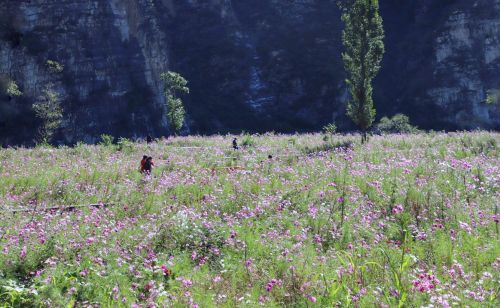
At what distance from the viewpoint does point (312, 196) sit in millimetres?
8945

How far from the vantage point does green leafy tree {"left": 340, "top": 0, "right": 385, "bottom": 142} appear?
33875mm

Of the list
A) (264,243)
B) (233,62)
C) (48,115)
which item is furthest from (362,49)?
(233,62)

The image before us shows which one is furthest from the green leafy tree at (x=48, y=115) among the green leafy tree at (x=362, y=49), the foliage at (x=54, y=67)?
the green leafy tree at (x=362, y=49)

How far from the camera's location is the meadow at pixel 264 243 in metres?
4.88

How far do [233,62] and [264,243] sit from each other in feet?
250

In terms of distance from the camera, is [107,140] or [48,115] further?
[48,115]

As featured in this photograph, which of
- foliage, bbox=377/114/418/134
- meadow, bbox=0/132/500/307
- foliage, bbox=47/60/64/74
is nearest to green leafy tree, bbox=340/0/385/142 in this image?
foliage, bbox=377/114/418/134

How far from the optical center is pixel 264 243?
21.3 feet

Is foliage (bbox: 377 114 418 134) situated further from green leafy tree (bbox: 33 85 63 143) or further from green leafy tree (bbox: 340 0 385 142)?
green leafy tree (bbox: 33 85 63 143)

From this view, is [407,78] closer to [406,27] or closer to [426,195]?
[406,27]

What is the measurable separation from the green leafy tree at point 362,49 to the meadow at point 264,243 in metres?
23.9

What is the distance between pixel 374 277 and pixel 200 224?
115 inches

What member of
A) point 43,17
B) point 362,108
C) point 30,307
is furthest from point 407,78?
point 30,307

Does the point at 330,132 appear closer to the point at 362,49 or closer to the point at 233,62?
the point at 362,49
